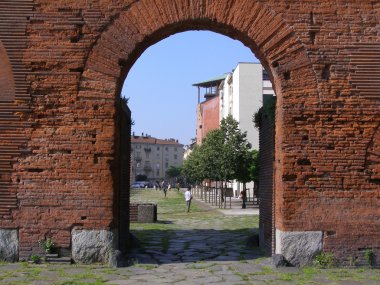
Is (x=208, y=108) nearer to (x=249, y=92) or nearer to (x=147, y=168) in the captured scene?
(x=249, y=92)

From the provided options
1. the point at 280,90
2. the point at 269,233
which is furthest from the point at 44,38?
the point at 269,233

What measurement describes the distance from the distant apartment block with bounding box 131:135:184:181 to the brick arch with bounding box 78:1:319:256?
386 feet

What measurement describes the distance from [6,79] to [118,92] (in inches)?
74.5

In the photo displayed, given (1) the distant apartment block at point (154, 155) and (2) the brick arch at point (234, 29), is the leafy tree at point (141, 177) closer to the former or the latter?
(1) the distant apartment block at point (154, 155)

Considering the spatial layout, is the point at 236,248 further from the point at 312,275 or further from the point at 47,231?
the point at 47,231

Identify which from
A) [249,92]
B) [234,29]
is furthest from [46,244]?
[249,92]

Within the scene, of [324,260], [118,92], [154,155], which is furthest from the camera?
[154,155]

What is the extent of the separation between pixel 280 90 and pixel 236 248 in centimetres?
Answer: 372

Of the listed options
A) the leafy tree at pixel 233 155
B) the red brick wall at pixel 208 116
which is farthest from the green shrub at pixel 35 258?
the red brick wall at pixel 208 116

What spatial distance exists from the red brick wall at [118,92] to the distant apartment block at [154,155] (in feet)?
386

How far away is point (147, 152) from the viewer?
13212 centimetres

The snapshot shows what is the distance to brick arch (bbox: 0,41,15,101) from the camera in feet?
30.3

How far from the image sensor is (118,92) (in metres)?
9.41

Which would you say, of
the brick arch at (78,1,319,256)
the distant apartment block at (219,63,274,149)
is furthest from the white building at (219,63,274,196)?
the brick arch at (78,1,319,256)
